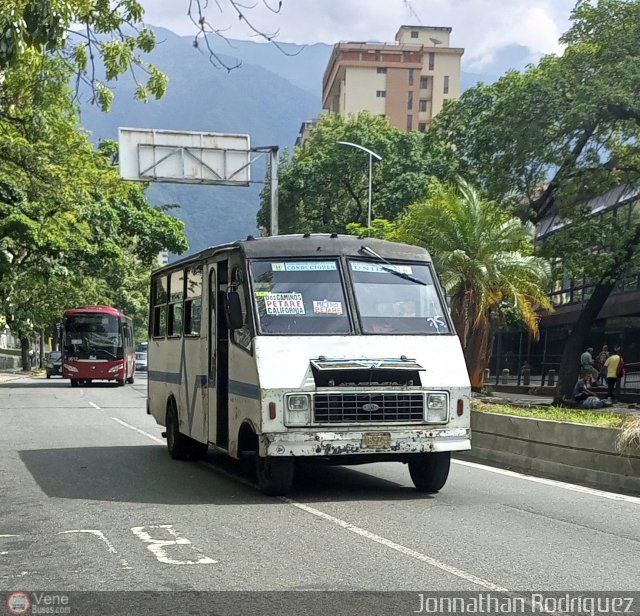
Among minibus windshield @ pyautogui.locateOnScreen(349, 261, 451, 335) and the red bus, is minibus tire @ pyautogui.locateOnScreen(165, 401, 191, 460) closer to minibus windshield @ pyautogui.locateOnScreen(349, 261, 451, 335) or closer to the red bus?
minibus windshield @ pyautogui.locateOnScreen(349, 261, 451, 335)

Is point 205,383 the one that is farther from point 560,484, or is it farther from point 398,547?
point 398,547

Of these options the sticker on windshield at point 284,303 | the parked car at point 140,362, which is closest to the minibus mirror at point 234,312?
the sticker on windshield at point 284,303

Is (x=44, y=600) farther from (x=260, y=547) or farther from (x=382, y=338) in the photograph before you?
(x=382, y=338)

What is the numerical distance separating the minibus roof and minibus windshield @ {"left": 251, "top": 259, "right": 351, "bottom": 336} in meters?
0.10

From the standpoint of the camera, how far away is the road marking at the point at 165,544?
24.2 feet

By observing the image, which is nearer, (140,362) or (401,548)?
(401,548)

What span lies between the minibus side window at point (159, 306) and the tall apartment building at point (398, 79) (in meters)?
88.4

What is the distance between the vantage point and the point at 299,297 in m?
11.0

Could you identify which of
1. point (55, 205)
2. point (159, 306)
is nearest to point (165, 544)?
point (159, 306)

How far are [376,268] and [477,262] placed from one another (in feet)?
49.9

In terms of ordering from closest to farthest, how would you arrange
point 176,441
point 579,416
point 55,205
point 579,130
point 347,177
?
point 176,441, point 579,416, point 579,130, point 55,205, point 347,177


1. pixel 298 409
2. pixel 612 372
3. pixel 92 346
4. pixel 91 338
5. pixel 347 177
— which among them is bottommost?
pixel 612 372

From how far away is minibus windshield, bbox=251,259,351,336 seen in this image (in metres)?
10.8

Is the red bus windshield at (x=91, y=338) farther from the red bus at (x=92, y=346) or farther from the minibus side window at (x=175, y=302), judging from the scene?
the minibus side window at (x=175, y=302)
